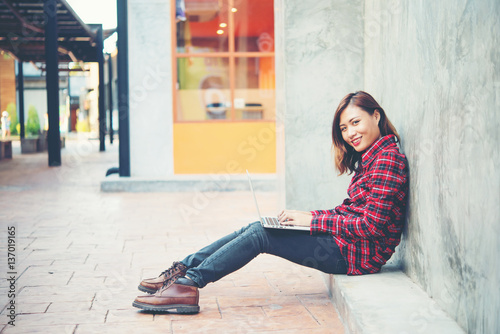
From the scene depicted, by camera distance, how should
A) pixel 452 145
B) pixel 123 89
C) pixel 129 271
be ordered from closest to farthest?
pixel 452 145
pixel 129 271
pixel 123 89

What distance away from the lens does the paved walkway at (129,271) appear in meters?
3.09

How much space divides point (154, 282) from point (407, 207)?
1.43 m

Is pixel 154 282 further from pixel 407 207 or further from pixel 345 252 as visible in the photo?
pixel 407 207

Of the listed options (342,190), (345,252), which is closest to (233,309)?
(345,252)

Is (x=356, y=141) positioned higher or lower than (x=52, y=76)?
lower

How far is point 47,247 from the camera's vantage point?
4914mm

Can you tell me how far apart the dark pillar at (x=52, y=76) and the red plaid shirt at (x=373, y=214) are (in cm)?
1025

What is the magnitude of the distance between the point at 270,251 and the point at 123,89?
6336 mm

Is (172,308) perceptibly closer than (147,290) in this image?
Yes

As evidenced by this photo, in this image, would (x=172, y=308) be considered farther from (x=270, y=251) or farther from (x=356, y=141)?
(x=356, y=141)

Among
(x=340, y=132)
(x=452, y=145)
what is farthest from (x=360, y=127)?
(x=452, y=145)

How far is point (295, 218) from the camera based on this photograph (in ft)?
10.5

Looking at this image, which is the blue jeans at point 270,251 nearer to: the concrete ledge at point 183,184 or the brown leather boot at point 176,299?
the brown leather boot at point 176,299

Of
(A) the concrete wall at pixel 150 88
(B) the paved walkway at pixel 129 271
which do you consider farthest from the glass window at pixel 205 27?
(B) the paved walkway at pixel 129 271
